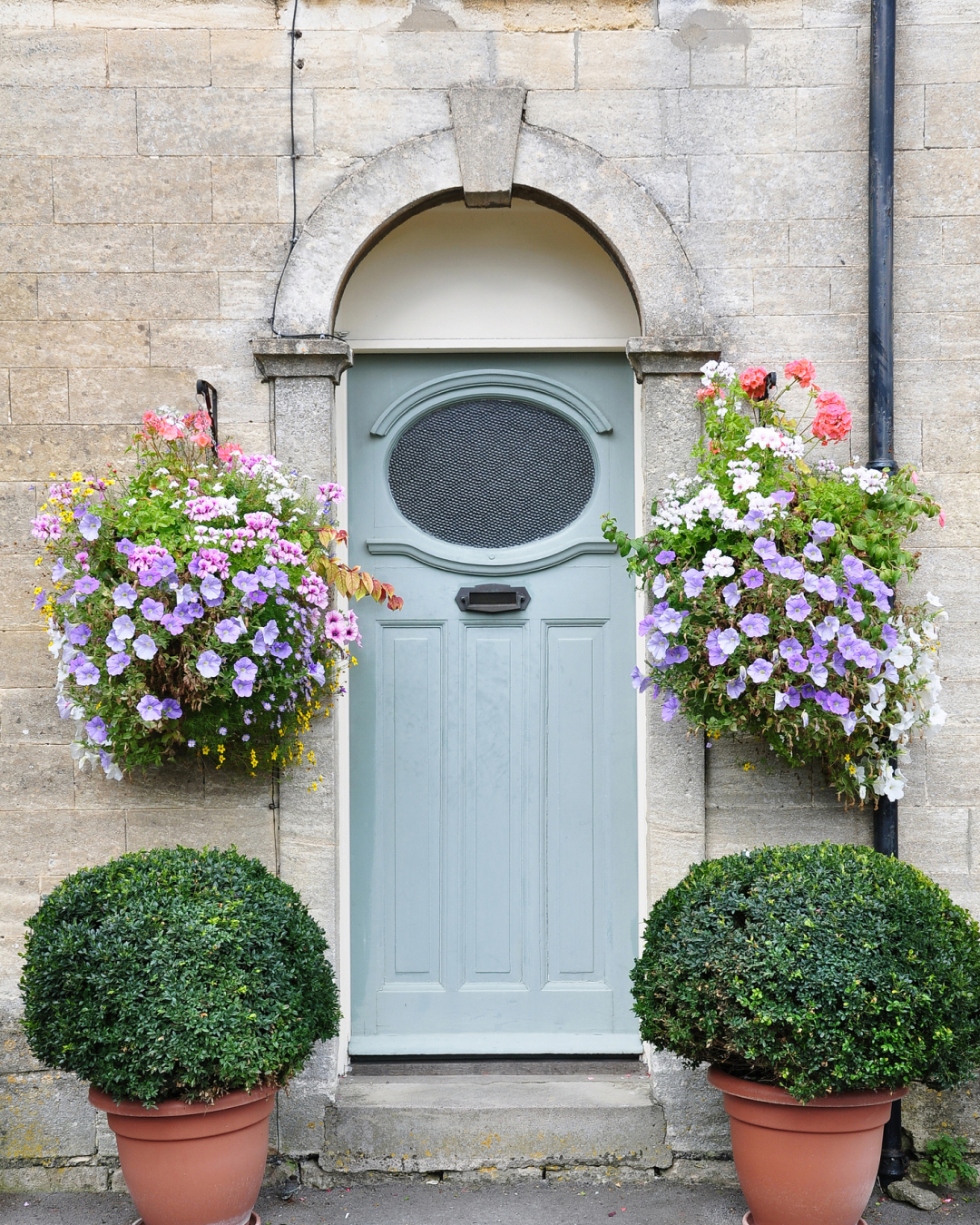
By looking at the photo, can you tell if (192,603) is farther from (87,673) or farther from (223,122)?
(223,122)

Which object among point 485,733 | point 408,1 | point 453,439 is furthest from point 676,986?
point 408,1

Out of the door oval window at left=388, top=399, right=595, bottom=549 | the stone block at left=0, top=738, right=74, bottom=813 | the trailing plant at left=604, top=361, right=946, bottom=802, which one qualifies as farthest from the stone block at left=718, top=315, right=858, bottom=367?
the stone block at left=0, top=738, right=74, bottom=813

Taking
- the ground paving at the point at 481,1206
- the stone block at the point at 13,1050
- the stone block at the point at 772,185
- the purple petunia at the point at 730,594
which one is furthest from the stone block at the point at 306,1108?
the stone block at the point at 772,185

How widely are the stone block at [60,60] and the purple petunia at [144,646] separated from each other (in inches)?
83.7

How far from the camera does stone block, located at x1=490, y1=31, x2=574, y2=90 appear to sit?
384 centimetres

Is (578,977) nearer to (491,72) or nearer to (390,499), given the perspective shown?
(390,499)

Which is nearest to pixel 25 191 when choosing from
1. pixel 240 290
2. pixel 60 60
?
pixel 60 60

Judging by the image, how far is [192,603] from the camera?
3271mm

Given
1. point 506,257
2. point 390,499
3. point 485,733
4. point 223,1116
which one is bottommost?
point 223,1116

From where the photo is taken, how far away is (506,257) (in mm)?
4176

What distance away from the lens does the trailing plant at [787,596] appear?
330cm

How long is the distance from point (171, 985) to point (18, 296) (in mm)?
2505

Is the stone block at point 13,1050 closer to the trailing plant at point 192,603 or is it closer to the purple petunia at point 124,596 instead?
the trailing plant at point 192,603

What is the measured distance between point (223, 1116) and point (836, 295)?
3.41m
